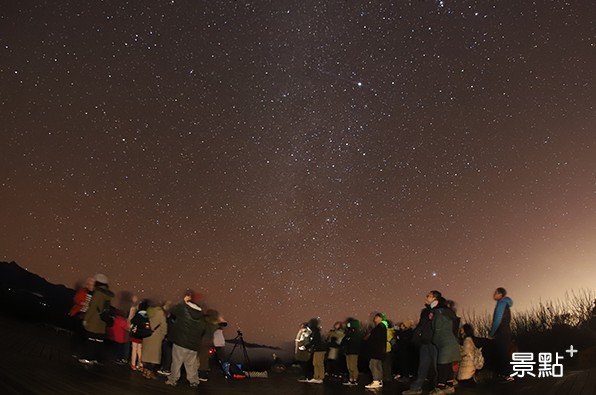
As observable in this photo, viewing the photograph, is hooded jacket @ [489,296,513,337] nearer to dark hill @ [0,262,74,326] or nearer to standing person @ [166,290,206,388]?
standing person @ [166,290,206,388]

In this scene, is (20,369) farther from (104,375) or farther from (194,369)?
(194,369)

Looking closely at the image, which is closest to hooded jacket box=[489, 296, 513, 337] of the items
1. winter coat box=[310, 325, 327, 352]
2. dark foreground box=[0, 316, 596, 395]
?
dark foreground box=[0, 316, 596, 395]

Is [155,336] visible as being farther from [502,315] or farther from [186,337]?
[502,315]

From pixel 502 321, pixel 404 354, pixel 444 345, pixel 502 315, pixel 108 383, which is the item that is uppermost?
pixel 502 315

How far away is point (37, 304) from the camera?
23.9 meters

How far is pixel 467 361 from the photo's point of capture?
11867 millimetres

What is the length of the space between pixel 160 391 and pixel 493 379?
26.0 ft

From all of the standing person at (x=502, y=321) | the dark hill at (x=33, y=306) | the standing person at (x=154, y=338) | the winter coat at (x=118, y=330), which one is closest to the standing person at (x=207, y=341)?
the standing person at (x=154, y=338)

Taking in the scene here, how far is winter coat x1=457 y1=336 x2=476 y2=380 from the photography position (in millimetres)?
11852

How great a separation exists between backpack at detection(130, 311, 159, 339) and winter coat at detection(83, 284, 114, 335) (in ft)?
1.87

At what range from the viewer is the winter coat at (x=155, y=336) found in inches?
464

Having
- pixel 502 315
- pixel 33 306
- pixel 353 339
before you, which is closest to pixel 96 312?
pixel 353 339

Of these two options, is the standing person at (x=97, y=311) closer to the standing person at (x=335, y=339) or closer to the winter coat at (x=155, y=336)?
the winter coat at (x=155, y=336)

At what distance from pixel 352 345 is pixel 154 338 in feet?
15.0
